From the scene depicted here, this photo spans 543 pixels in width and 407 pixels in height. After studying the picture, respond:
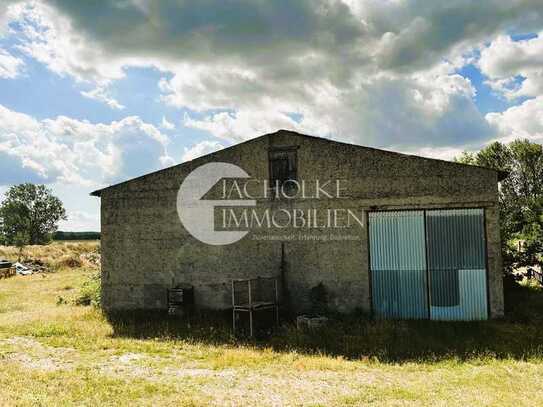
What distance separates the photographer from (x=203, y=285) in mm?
15406

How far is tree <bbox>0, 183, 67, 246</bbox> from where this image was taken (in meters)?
64.2

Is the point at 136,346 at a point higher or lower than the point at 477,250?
lower

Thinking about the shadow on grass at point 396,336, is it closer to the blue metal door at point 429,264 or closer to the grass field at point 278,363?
the grass field at point 278,363

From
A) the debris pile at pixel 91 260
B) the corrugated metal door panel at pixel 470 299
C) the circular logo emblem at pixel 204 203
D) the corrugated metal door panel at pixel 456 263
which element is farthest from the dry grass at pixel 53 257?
the corrugated metal door panel at pixel 470 299

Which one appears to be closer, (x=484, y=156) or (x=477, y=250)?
(x=477, y=250)

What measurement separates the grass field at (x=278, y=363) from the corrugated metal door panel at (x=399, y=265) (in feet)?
2.90

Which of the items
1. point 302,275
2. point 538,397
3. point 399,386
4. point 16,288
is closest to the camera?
point 538,397

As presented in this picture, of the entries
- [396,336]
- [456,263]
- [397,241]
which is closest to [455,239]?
[456,263]

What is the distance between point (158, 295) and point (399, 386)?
9.68 metres

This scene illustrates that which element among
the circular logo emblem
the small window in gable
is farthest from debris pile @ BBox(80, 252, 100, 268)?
the small window in gable

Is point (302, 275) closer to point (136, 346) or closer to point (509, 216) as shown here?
point (136, 346)

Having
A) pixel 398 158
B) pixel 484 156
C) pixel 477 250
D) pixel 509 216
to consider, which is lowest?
pixel 477 250

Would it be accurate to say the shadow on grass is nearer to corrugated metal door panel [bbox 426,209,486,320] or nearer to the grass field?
the grass field

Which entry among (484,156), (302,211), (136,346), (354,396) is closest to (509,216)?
(302,211)
